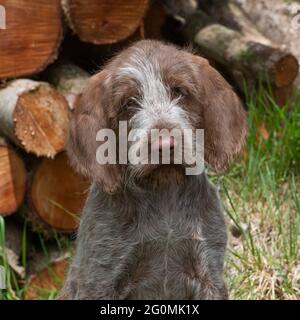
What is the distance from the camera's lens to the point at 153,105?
3260 millimetres

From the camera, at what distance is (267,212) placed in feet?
15.7

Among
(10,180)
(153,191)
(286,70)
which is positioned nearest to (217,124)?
(153,191)

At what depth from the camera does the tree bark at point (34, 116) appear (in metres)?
4.40

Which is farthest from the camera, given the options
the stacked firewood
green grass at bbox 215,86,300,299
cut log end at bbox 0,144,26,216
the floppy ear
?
cut log end at bbox 0,144,26,216

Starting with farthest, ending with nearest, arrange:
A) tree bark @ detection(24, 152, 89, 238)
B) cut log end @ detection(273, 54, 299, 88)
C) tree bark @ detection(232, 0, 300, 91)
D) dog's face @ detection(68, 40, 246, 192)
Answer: tree bark @ detection(232, 0, 300, 91)
cut log end @ detection(273, 54, 299, 88)
tree bark @ detection(24, 152, 89, 238)
dog's face @ detection(68, 40, 246, 192)

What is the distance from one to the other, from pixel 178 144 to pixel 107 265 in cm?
63

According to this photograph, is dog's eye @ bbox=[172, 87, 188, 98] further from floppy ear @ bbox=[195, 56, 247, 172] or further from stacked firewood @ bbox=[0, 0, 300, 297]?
stacked firewood @ bbox=[0, 0, 300, 297]

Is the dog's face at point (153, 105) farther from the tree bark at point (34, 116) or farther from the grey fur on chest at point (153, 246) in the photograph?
the tree bark at point (34, 116)

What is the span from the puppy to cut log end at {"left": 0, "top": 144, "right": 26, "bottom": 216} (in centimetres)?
121

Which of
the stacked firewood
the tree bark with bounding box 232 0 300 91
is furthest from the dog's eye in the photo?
the tree bark with bounding box 232 0 300 91

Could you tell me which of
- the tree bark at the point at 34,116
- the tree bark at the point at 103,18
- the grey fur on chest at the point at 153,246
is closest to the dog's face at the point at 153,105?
the grey fur on chest at the point at 153,246

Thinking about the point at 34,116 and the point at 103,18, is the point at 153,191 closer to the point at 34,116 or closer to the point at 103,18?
the point at 34,116

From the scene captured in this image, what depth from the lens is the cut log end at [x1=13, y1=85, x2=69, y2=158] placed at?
14.4 ft

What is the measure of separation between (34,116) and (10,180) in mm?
452
